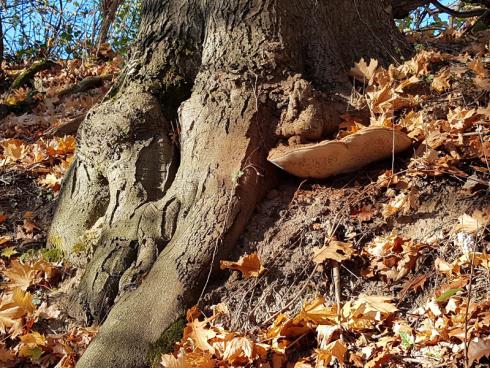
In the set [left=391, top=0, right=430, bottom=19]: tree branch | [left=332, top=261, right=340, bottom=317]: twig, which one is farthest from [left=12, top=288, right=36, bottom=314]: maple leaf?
[left=391, top=0, right=430, bottom=19]: tree branch

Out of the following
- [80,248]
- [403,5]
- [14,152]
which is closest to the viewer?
[80,248]

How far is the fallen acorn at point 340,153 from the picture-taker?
114 inches

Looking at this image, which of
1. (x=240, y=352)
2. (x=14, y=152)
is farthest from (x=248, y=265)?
(x=14, y=152)

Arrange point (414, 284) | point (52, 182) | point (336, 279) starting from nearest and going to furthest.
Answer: point (414, 284) → point (336, 279) → point (52, 182)

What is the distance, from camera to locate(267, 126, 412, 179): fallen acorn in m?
2.90

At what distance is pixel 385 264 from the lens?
2672mm

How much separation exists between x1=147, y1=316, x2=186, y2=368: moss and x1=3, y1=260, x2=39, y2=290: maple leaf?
1128 mm

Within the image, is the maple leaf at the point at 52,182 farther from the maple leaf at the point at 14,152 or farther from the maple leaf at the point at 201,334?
the maple leaf at the point at 201,334

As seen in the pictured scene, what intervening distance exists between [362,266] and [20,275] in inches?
81.7

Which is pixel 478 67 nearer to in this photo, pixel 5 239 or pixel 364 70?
pixel 364 70

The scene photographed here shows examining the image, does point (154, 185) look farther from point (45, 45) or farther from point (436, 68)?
point (45, 45)

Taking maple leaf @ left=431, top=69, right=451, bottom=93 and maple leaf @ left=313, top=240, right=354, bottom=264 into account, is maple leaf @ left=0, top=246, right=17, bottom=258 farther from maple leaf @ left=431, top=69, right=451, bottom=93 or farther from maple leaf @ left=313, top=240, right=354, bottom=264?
maple leaf @ left=431, top=69, right=451, bottom=93

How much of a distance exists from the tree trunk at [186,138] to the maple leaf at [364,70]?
0.12m

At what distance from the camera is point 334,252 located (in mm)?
2729
